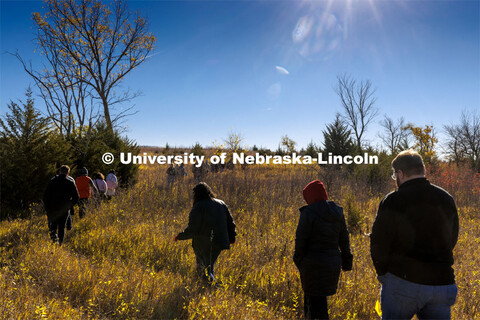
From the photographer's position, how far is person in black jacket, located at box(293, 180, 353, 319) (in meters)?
2.98

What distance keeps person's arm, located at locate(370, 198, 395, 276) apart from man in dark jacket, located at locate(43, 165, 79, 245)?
638 centimetres

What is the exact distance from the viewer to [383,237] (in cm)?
221

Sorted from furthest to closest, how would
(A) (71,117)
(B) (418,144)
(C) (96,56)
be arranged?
1. (B) (418,144)
2. (C) (96,56)
3. (A) (71,117)

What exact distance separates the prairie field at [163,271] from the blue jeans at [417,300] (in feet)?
5.05

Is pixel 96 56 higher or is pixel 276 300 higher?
pixel 96 56

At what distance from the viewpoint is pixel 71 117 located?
1531 centimetres

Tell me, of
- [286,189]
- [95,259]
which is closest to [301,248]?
[95,259]

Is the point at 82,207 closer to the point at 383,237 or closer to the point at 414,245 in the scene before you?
the point at 383,237

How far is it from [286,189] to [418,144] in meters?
27.7

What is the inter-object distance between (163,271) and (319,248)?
117 inches

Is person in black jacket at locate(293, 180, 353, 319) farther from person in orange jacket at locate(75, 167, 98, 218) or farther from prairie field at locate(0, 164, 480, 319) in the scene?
person in orange jacket at locate(75, 167, 98, 218)

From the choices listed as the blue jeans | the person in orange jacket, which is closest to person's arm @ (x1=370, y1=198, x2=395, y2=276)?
the blue jeans

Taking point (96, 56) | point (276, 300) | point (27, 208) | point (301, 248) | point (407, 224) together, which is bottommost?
point (276, 300)

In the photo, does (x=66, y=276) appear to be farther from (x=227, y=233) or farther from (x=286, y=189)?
(x=286, y=189)
